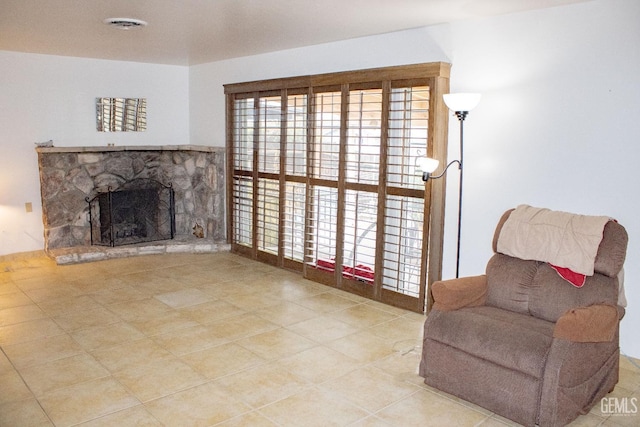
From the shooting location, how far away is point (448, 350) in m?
3.02

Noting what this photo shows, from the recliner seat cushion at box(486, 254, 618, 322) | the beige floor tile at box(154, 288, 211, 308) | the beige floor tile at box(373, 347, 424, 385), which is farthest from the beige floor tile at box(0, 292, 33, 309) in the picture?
the recliner seat cushion at box(486, 254, 618, 322)

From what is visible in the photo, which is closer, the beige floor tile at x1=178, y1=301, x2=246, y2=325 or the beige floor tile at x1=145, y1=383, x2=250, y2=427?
the beige floor tile at x1=145, y1=383, x2=250, y2=427

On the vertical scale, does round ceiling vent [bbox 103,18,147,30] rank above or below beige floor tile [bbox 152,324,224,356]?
above

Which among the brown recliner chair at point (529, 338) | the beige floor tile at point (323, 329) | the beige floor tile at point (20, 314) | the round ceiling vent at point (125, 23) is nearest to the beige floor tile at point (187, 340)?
the beige floor tile at point (323, 329)

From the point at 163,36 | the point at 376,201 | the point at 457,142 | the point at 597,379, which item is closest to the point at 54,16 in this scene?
the point at 163,36

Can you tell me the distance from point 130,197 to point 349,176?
10.5 feet

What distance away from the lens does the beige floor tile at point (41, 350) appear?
3422 mm

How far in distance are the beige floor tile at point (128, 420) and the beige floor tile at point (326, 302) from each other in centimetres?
193

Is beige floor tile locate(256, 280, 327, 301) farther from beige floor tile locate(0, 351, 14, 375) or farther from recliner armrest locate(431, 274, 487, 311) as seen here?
beige floor tile locate(0, 351, 14, 375)

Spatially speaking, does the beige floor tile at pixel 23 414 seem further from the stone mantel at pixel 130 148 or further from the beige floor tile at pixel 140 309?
the stone mantel at pixel 130 148

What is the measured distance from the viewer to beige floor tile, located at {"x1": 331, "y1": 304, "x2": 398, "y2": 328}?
13.8 ft

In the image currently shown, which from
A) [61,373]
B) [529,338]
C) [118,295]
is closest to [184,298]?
[118,295]

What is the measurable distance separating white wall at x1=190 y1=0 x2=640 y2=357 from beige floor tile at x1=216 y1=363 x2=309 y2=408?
67.3 inches

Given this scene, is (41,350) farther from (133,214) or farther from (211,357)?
(133,214)
